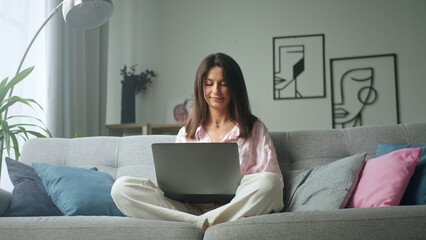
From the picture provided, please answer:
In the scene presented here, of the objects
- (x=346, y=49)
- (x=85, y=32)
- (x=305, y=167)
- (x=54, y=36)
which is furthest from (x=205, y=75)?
(x=346, y=49)

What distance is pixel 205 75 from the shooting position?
2043mm

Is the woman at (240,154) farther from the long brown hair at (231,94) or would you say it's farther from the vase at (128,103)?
the vase at (128,103)

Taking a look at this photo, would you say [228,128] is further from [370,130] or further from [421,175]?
[421,175]

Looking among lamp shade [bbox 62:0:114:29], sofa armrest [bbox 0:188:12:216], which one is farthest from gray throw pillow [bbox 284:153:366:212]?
lamp shade [bbox 62:0:114:29]

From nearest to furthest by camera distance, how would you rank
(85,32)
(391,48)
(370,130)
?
(370,130) → (85,32) → (391,48)

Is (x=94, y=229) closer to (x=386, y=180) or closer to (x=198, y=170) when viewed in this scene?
(x=198, y=170)

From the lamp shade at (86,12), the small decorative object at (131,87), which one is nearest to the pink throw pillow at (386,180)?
the lamp shade at (86,12)

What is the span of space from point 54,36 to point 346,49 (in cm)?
241

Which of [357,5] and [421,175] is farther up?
[357,5]

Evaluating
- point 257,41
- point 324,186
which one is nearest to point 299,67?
point 257,41

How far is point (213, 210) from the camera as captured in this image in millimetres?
1491

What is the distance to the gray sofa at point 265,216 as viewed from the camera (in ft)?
4.00

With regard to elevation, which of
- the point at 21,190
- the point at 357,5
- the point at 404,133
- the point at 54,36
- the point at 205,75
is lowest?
the point at 21,190

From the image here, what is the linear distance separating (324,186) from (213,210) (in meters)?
0.43
